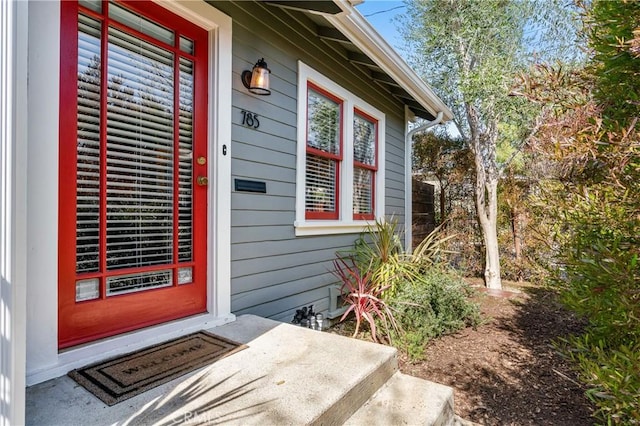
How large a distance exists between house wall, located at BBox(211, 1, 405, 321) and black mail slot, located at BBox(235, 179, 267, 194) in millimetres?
37

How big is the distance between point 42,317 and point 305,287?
7.46 ft

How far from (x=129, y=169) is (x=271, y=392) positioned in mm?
1502

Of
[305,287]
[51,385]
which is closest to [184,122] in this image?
[51,385]

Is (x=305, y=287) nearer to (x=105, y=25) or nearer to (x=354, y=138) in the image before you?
(x=354, y=138)

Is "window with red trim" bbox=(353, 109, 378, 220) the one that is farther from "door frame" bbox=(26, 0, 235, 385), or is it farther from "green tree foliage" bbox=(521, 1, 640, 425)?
"door frame" bbox=(26, 0, 235, 385)

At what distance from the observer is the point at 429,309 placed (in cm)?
369

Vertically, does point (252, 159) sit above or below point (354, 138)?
below

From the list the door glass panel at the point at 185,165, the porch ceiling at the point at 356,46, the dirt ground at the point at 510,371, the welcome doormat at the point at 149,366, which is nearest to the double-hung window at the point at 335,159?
the porch ceiling at the point at 356,46

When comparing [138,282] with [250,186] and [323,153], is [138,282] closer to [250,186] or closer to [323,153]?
[250,186]

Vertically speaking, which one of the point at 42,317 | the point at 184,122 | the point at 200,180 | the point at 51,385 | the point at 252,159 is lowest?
the point at 51,385

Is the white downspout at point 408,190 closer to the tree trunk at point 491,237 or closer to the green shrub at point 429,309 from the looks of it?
the tree trunk at point 491,237

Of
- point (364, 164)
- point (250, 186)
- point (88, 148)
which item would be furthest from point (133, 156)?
point (364, 164)

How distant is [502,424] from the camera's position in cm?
227

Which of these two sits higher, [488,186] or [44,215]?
[488,186]
